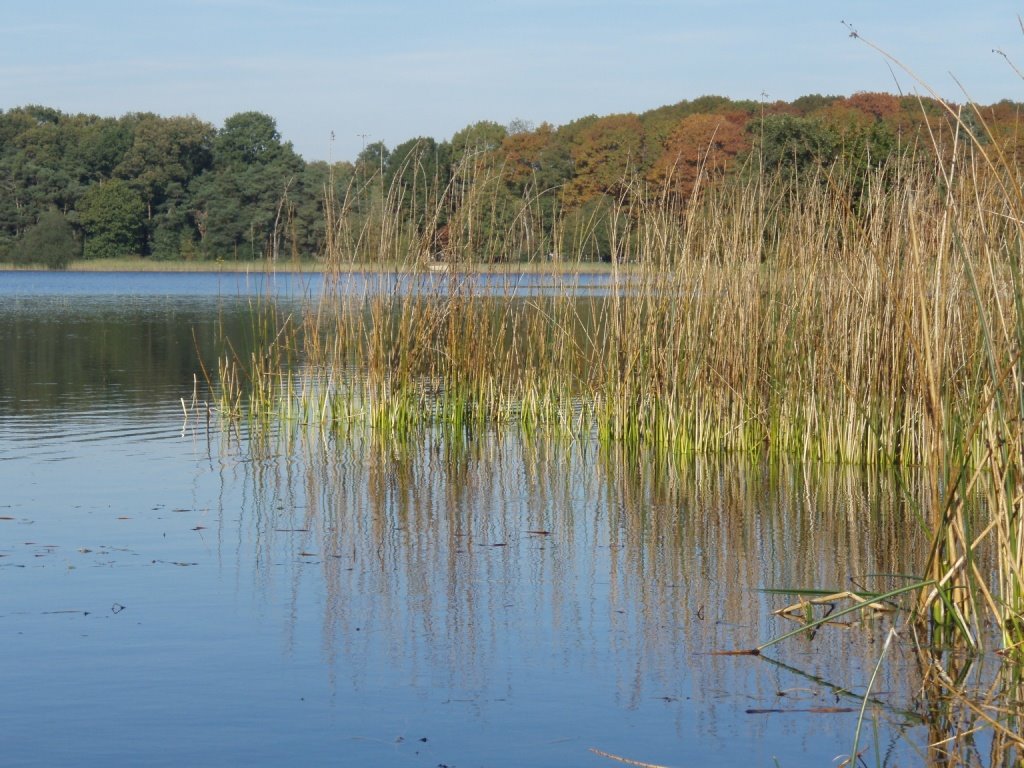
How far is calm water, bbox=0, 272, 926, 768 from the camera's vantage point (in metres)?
3.44

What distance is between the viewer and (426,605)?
184 inches

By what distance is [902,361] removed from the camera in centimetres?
708

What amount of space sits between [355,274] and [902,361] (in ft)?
13.9

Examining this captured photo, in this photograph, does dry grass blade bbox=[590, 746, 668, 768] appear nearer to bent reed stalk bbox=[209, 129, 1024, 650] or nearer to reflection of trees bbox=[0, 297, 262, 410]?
bent reed stalk bbox=[209, 129, 1024, 650]

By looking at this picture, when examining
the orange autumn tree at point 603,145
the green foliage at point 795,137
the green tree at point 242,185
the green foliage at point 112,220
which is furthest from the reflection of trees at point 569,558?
the green foliage at point 112,220

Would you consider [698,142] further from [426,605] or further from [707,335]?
[426,605]

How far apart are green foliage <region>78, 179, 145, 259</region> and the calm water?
171 ft

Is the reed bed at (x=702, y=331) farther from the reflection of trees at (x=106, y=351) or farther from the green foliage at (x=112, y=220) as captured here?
the green foliage at (x=112, y=220)

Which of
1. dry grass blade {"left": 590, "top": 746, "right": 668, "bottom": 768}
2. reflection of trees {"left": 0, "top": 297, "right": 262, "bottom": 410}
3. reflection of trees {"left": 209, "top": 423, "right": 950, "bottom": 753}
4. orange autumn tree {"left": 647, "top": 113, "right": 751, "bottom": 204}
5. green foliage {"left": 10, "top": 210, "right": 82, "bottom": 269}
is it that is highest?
orange autumn tree {"left": 647, "top": 113, "right": 751, "bottom": 204}

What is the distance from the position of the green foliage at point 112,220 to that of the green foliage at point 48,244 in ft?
3.11

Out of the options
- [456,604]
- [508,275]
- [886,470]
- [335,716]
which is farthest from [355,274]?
[335,716]

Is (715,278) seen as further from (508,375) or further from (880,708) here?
(880,708)

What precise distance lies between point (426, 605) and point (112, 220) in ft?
188

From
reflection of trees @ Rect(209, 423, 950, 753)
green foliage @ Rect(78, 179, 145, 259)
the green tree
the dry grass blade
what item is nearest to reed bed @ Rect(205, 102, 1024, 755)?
reflection of trees @ Rect(209, 423, 950, 753)
